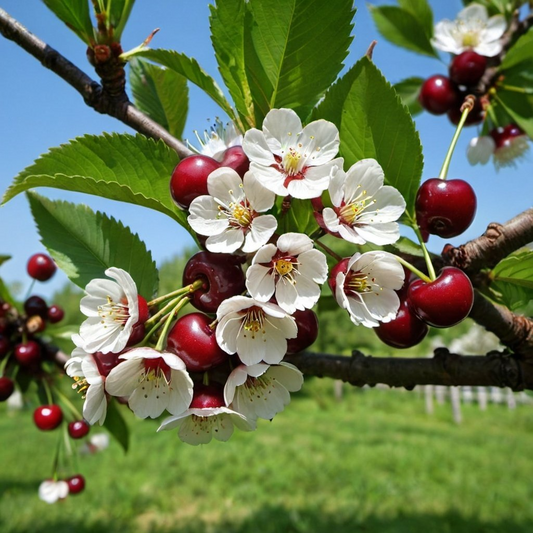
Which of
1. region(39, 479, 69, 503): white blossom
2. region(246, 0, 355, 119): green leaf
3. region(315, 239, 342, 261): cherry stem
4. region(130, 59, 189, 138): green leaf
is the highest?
region(130, 59, 189, 138): green leaf

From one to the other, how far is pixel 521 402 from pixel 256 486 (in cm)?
1125

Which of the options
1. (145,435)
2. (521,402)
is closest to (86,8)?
(145,435)

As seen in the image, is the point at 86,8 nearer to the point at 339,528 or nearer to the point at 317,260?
the point at 317,260

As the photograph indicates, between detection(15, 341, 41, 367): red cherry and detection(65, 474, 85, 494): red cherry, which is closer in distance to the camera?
detection(15, 341, 41, 367): red cherry

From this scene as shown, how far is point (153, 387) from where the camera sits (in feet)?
2.60

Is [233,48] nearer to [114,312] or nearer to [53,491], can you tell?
[114,312]

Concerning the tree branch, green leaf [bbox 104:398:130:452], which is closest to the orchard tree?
the tree branch

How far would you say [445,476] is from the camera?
23.5 ft

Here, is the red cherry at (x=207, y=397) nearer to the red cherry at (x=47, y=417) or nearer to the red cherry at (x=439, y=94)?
the red cherry at (x=47, y=417)

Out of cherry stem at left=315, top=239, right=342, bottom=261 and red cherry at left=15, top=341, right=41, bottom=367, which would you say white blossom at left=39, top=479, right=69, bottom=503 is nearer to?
red cherry at left=15, top=341, right=41, bottom=367

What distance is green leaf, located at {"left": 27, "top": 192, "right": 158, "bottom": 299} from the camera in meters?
0.99

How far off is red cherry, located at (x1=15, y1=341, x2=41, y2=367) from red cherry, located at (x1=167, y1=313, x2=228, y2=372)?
130 cm

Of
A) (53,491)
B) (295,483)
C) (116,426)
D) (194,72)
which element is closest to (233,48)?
(194,72)

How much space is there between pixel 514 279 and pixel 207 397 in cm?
67
